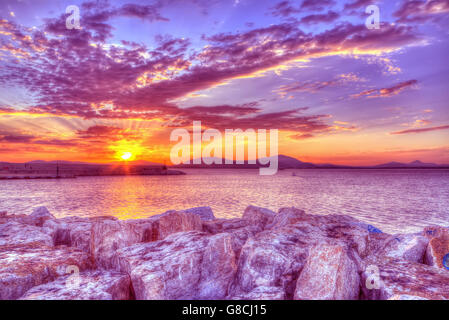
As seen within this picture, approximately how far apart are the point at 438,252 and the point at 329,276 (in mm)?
3340

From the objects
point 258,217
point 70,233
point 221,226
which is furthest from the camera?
point 258,217

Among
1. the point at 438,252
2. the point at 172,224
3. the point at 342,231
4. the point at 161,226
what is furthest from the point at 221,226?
the point at 438,252

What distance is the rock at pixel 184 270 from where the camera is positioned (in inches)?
155

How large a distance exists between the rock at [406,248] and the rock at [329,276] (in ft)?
7.31

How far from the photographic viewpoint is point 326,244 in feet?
12.9

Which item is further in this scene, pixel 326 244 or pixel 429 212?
pixel 429 212

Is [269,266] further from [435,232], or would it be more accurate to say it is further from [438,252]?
[435,232]

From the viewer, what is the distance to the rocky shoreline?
361 centimetres

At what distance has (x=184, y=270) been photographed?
4211 millimetres

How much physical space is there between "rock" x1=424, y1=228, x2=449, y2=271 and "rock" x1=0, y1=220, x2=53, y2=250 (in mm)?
7834

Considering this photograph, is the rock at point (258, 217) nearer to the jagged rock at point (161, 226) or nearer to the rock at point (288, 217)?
the rock at point (288, 217)
